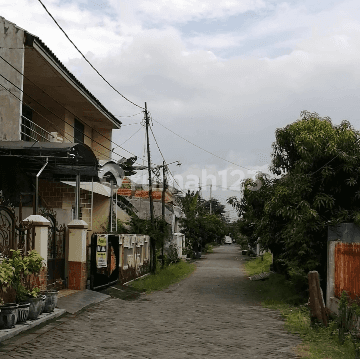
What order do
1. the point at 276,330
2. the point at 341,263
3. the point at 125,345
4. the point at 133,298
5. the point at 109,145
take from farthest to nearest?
the point at 109,145
the point at 133,298
the point at 341,263
the point at 276,330
the point at 125,345

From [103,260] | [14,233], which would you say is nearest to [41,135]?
[103,260]

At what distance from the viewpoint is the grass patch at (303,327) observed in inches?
338

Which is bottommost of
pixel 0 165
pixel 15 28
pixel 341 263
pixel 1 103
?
pixel 341 263

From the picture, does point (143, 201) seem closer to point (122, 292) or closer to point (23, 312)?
point (122, 292)

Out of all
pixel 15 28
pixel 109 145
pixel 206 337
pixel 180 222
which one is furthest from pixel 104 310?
pixel 180 222

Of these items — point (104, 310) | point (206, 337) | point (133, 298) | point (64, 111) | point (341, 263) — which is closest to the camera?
point (206, 337)

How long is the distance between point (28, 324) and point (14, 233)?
256 centimetres

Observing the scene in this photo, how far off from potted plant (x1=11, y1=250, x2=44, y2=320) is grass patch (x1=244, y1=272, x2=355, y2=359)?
519 cm

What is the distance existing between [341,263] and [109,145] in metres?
17.5

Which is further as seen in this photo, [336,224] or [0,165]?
[0,165]

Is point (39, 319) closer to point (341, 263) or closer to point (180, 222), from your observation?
point (341, 263)

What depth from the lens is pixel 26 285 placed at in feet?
38.0

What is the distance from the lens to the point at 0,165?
15750 mm

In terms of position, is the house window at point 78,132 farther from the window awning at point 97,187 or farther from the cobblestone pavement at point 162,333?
the cobblestone pavement at point 162,333
